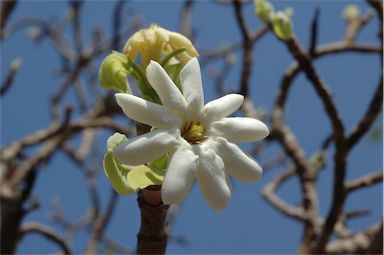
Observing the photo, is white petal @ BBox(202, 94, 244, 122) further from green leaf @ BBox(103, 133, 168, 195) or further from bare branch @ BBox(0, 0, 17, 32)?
bare branch @ BBox(0, 0, 17, 32)

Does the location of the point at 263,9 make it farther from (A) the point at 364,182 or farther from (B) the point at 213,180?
(B) the point at 213,180

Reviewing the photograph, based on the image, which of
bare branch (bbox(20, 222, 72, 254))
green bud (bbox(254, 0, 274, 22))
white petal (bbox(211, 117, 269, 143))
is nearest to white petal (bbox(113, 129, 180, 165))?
white petal (bbox(211, 117, 269, 143))

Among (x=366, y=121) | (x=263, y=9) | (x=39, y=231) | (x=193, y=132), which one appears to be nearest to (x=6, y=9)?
(x=39, y=231)

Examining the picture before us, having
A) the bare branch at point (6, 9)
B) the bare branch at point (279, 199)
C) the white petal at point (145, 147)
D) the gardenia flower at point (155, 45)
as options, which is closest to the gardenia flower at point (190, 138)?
the white petal at point (145, 147)

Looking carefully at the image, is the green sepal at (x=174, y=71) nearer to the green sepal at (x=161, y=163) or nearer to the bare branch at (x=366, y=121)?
the green sepal at (x=161, y=163)

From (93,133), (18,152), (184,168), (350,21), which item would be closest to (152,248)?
(184,168)

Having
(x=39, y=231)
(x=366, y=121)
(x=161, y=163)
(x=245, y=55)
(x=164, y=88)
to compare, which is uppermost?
(x=164, y=88)
